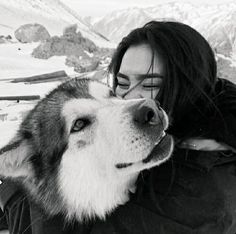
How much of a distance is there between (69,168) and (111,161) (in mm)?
265

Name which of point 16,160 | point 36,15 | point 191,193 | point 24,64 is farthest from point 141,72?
point 36,15

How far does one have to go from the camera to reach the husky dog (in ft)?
5.87

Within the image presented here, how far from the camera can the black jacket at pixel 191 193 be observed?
1.65 m

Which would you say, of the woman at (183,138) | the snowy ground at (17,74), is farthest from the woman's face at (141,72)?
the snowy ground at (17,74)

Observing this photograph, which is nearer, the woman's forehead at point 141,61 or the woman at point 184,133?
the woman at point 184,133

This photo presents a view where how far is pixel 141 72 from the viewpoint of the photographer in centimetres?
209

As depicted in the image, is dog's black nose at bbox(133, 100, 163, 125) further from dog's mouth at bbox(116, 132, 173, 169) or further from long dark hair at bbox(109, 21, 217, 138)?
long dark hair at bbox(109, 21, 217, 138)

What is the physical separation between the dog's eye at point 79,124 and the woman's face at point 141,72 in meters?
0.36

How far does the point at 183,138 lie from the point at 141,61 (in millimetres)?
535

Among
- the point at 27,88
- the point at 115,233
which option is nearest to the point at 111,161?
the point at 115,233

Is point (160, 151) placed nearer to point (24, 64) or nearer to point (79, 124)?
point (79, 124)

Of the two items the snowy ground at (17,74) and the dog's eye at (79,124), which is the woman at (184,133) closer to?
the dog's eye at (79,124)

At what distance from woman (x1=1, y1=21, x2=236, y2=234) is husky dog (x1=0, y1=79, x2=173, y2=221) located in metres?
0.10

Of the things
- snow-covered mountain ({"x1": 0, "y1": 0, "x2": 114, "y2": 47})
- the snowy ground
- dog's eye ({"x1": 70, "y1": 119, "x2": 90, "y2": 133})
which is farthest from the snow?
snow-covered mountain ({"x1": 0, "y1": 0, "x2": 114, "y2": 47})
